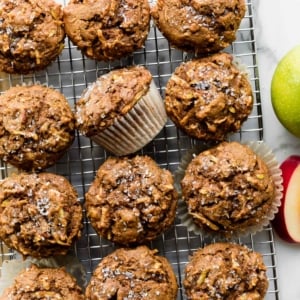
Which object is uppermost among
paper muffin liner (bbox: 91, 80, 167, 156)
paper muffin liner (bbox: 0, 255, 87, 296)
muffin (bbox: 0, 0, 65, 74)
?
muffin (bbox: 0, 0, 65, 74)

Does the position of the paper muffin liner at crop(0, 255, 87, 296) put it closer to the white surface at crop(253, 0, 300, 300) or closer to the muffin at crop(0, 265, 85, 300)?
the muffin at crop(0, 265, 85, 300)

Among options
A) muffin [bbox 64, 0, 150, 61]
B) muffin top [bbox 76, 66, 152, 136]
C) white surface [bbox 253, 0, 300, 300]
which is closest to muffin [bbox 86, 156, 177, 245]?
muffin top [bbox 76, 66, 152, 136]

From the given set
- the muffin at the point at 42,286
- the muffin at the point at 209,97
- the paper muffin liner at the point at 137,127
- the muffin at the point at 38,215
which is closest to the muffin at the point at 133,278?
the muffin at the point at 42,286

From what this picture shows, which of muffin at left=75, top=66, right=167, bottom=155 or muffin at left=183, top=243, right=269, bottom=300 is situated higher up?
muffin at left=75, top=66, right=167, bottom=155

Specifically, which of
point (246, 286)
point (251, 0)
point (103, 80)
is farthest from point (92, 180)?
point (251, 0)

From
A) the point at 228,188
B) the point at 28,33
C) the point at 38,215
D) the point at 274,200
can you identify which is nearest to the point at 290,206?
the point at 274,200

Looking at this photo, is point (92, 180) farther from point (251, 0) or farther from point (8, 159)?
point (251, 0)

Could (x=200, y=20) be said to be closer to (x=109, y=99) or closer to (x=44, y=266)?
(x=109, y=99)

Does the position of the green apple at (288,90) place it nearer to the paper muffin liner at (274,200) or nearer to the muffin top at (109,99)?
the paper muffin liner at (274,200)
